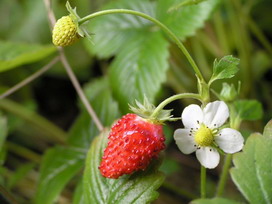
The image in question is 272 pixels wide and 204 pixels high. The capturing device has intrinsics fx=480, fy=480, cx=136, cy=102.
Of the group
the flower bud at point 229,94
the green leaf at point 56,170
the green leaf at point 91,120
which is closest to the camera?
the flower bud at point 229,94

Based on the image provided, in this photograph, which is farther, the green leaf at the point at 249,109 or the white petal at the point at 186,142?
the green leaf at the point at 249,109

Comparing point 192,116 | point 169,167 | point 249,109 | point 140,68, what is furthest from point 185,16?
point 192,116

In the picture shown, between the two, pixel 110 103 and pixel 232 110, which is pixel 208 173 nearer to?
pixel 110 103

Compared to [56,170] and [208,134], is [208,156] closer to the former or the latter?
[208,134]

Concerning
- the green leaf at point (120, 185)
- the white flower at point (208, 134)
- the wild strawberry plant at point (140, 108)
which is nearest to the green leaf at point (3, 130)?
the wild strawberry plant at point (140, 108)

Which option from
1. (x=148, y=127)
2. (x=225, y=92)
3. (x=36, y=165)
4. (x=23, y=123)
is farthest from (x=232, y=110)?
(x=23, y=123)

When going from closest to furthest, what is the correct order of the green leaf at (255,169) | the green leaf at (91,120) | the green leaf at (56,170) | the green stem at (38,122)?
1. the green leaf at (255,169)
2. the green leaf at (56,170)
3. the green leaf at (91,120)
4. the green stem at (38,122)

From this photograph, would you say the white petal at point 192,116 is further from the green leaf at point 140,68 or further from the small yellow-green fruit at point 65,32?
the green leaf at point 140,68
